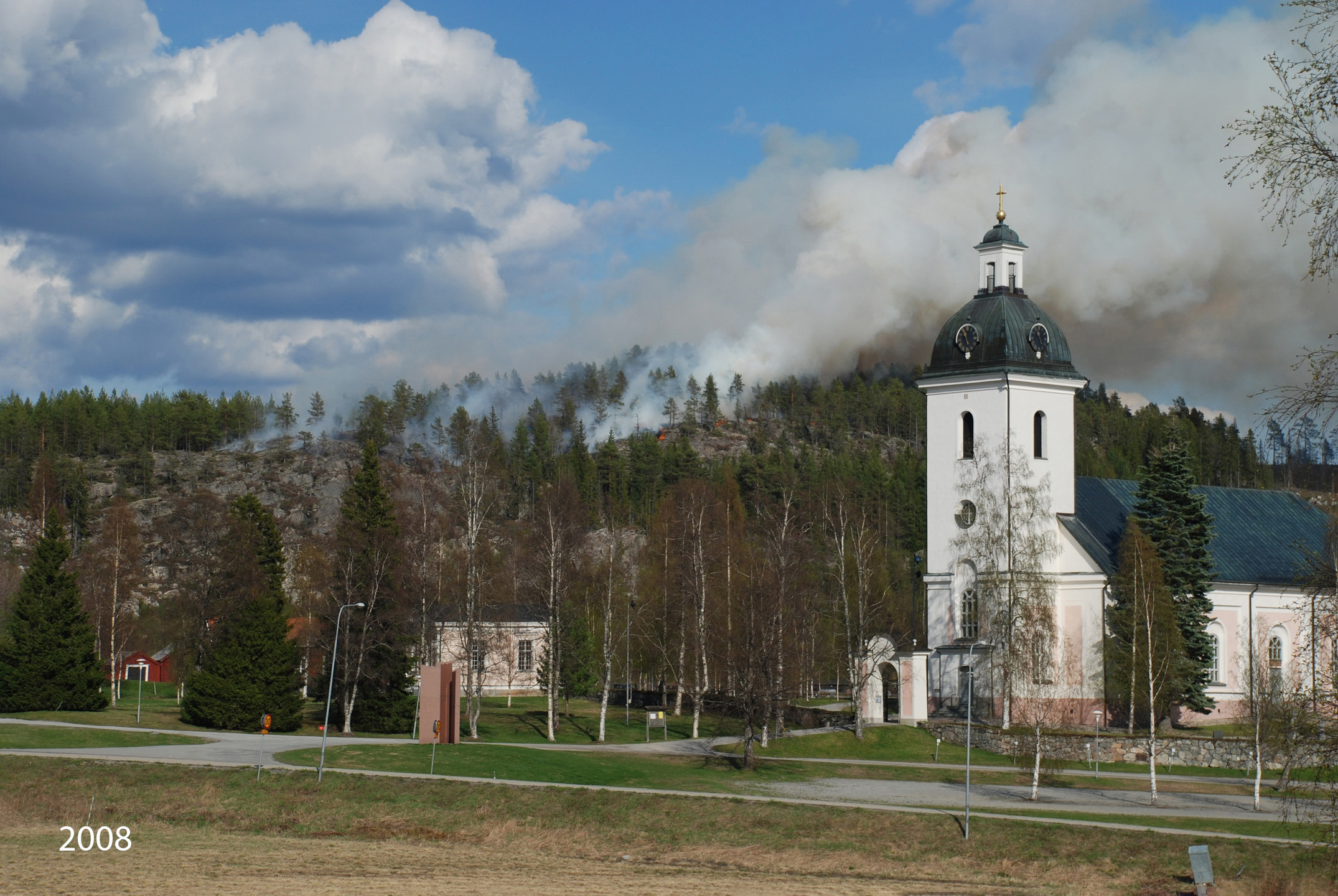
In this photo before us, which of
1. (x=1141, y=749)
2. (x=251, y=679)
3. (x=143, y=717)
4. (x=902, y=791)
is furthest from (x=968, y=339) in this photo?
(x=143, y=717)

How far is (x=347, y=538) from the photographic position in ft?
172

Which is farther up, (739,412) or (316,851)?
(739,412)

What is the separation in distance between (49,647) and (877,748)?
3096cm

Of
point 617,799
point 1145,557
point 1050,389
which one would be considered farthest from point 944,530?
point 617,799

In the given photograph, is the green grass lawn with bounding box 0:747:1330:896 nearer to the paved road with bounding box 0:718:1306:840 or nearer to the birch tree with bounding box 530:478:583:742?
the paved road with bounding box 0:718:1306:840

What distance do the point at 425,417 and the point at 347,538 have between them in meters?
123

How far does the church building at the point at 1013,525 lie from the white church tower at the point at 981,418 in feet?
0.18

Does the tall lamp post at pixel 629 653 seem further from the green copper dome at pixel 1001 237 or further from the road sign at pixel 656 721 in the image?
the green copper dome at pixel 1001 237

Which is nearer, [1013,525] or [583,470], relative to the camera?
[1013,525]

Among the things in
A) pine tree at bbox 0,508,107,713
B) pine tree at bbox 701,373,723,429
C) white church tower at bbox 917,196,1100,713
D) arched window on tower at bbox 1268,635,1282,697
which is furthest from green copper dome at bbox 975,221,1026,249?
pine tree at bbox 701,373,723,429

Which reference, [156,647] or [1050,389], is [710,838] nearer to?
[1050,389]

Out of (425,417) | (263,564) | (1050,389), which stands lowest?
(263,564)

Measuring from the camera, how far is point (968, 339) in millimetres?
56812

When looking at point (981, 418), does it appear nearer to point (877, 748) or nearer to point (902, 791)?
point (877, 748)
